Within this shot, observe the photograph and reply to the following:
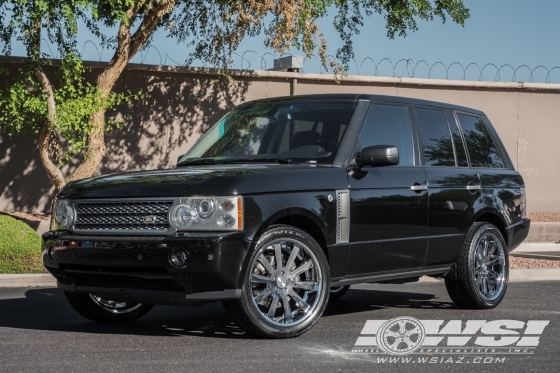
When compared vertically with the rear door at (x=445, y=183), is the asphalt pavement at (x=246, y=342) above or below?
below

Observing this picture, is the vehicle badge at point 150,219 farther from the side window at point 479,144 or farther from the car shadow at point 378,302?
the side window at point 479,144

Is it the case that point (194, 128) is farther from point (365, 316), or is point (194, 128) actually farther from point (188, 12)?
point (365, 316)

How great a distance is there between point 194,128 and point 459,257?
35.2 feet

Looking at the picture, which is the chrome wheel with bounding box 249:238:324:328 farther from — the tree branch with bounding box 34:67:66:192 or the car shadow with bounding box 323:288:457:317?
the tree branch with bounding box 34:67:66:192

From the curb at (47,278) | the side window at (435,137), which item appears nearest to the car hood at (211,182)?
the side window at (435,137)

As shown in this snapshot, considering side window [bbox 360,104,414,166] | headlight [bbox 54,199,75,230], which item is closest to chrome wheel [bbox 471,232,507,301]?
side window [bbox 360,104,414,166]

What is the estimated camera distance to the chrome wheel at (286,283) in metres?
7.22

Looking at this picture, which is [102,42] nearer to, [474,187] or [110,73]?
[110,73]

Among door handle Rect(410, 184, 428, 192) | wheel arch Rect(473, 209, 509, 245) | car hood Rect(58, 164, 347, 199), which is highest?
car hood Rect(58, 164, 347, 199)

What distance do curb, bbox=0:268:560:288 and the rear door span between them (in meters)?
3.26

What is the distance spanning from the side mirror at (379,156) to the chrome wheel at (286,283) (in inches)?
38.3

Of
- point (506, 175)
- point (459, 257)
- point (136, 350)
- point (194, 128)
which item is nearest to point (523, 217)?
point (506, 175)

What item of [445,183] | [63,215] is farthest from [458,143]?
[63,215]

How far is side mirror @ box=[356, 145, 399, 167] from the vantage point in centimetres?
788
